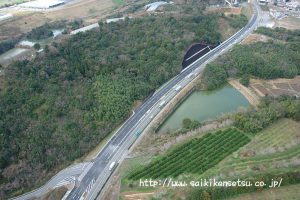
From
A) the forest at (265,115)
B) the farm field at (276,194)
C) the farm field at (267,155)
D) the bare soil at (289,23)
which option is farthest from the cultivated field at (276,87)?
the bare soil at (289,23)

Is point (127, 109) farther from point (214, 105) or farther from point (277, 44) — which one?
point (277, 44)

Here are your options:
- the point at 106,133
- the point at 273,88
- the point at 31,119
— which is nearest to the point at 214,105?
the point at 273,88

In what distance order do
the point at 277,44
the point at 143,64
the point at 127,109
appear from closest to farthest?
the point at 127,109, the point at 143,64, the point at 277,44

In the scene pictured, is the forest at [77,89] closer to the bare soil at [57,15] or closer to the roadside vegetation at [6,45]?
the roadside vegetation at [6,45]

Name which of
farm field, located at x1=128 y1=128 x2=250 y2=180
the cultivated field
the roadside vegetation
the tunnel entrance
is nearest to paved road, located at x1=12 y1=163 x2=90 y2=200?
farm field, located at x1=128 y1=128 x2=250 y2=180

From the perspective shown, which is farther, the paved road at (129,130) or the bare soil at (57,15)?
the bare soil at (57,15)

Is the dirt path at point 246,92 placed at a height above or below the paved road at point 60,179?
below
